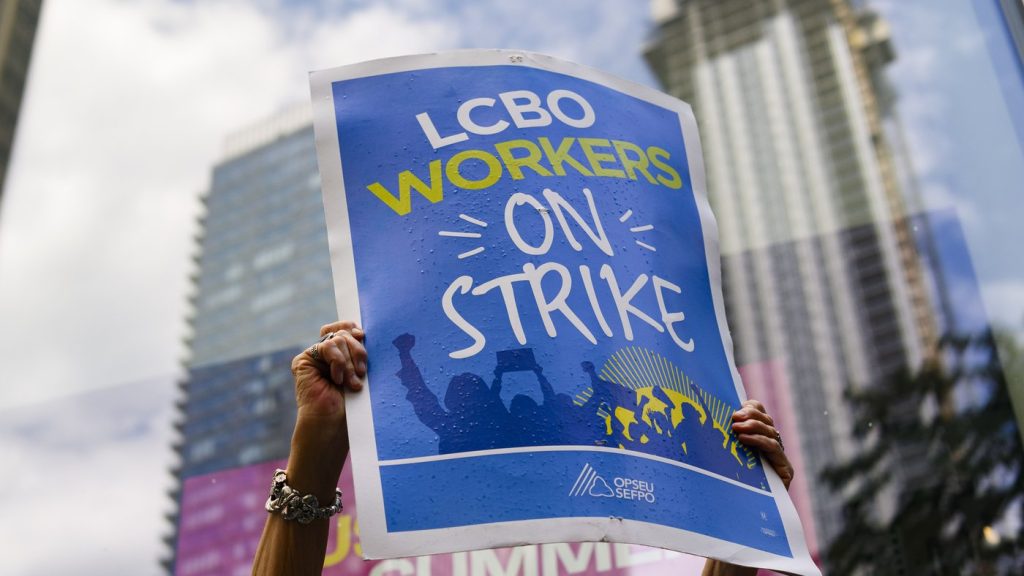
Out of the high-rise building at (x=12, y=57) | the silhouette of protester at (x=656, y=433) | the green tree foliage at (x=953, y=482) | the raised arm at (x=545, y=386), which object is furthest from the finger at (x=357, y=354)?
the high-rise building at (x=12, y=57)

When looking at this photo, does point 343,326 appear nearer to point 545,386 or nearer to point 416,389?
point 416,389

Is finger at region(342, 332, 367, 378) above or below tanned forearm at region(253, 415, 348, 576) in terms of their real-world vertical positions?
above

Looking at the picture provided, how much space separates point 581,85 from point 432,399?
0.70 meters

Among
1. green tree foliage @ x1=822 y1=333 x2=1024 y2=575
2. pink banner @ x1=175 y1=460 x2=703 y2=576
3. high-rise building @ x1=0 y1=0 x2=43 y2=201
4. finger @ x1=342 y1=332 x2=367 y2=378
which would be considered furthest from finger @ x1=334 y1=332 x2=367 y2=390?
high-rise building @ x1=0 y1=0 x2=43 y2=201

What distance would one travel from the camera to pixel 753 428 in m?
1.72

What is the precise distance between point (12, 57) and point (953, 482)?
4432 millimetres

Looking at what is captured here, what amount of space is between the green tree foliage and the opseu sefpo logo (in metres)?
2.13

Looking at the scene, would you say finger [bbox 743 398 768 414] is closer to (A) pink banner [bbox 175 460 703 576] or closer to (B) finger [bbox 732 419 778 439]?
Result: (B) finger [bbox 732 419 778 439]

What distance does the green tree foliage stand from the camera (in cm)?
361

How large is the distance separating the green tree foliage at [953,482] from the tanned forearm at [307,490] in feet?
7.71

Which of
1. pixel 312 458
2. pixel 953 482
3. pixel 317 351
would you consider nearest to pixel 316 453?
pixel 312 458

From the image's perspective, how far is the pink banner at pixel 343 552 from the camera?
3283mm

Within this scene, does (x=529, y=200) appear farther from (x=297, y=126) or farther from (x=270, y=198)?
(x=270, y=198)

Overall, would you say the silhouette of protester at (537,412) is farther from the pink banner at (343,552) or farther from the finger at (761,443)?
the pink banner at (343,552)
